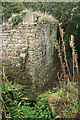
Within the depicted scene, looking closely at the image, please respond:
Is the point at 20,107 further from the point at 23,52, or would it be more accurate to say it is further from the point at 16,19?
the point at 16,19

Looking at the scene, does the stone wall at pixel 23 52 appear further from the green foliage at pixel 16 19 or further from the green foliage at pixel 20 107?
the green foliage at pixel 20 107

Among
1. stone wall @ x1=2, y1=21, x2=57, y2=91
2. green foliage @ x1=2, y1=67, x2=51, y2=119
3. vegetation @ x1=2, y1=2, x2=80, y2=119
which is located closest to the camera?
vegetation @ x1=2, y1=2, x2=80, y2=119

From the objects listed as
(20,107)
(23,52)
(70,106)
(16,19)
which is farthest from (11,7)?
(70,106)

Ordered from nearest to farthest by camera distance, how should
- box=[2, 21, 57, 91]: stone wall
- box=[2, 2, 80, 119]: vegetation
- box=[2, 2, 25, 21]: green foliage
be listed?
box=[2, 2, 80, 119]: vegetation, box=[2, 21, 57, 91]: stone wall, box=[2, 2, 25, 21]: green foliage

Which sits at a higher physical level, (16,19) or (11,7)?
(11,7)

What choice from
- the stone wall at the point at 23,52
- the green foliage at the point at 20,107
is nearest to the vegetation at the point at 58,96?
the green foliage at the point at 20,107

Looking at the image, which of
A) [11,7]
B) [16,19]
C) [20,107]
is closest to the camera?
[20,107]

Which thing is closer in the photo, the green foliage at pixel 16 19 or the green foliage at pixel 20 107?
the green foliage at pixel 20 107

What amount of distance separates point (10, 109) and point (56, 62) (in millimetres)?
3978

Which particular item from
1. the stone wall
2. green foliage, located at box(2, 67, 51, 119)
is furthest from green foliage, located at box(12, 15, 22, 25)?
green foliage, located at box(2, 67, 51, 119)

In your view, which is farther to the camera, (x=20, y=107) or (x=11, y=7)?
(x=11, y=7)

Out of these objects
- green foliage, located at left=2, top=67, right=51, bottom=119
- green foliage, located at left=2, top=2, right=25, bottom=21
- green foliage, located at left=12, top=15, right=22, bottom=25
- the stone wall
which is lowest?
green foliage, located at left=2, top=67, right=51, bottom=119

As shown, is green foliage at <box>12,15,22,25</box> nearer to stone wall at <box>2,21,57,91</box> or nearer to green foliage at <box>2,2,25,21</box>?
stone wall at <box>2,21,57,91</box>

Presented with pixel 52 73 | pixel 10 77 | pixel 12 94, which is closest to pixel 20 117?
pixel 12 94
